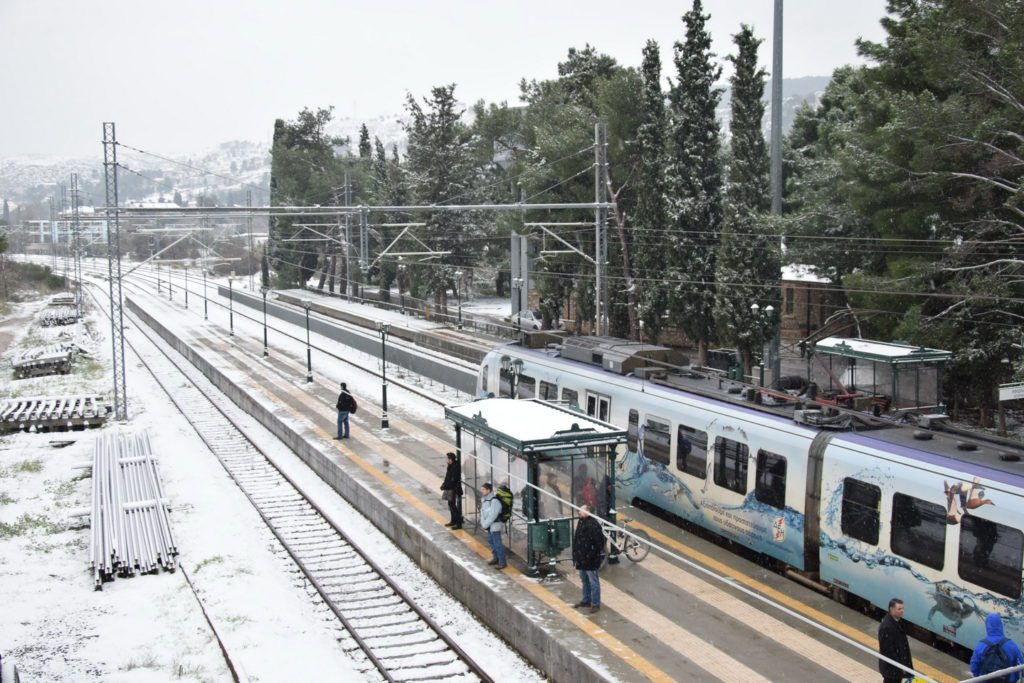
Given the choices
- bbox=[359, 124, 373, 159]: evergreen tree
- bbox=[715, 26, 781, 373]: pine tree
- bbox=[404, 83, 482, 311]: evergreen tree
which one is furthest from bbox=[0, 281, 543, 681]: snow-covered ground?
bbox=[359, 124, 373, 159]: evergreen tree

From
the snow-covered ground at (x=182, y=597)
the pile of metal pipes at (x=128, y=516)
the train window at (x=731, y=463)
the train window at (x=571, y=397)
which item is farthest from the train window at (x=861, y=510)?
the pile of metal pipes at (x=128, y=516)

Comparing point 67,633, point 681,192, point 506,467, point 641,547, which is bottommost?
point 67,633

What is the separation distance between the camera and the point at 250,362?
4397 cm

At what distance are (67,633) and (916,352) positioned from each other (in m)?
18.5

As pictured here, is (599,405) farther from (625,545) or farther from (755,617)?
(755,617)

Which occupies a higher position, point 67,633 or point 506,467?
point 506,467

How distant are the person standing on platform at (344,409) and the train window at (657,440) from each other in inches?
396

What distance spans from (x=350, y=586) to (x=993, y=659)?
1050 centimetres

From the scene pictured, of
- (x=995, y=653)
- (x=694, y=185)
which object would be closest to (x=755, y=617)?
(x=995, y=653)

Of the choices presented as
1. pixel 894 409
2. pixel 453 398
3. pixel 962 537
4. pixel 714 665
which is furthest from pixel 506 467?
pixel 453 398

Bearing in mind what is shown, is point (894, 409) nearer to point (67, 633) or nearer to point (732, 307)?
point (732, 307)

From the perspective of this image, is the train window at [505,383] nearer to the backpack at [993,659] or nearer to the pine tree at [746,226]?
the pine tree at [746,226]

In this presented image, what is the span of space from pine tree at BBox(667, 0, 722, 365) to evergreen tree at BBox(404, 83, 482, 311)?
76.4ft

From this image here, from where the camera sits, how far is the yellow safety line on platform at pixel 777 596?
459 inches
